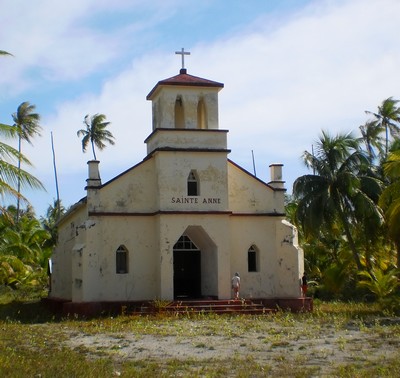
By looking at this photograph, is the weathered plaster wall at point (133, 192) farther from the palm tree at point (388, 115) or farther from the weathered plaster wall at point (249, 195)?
the palm tree at point (388, 115)

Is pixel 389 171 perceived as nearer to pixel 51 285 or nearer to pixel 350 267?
pixel 350 267

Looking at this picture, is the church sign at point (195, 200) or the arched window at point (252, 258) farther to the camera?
the arched window at point (252, 258)

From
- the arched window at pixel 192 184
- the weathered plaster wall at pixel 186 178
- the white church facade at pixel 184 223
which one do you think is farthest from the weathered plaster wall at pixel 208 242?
the arched window at pixel 192 184

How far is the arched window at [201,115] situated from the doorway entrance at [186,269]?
14.1 ft

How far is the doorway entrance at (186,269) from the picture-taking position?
27.9 metres

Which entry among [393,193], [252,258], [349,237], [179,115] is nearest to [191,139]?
[179,115]

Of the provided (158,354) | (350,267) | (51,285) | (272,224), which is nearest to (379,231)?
(350,267)

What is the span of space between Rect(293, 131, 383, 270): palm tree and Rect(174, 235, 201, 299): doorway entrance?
5343 mm

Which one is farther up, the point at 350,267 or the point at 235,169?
the point at 235,169

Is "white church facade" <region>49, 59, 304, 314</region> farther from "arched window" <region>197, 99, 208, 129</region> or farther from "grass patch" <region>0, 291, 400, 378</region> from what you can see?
"grass patch" <region>0, 291, 400, 378</region>

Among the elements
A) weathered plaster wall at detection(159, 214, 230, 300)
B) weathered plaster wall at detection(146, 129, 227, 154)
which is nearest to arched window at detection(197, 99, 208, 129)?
weathered plaster wall at detection(146, 129, 227, 154)

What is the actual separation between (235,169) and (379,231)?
23.5ft

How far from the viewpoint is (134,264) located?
2633cm

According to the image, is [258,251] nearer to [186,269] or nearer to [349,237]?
[186,269]
